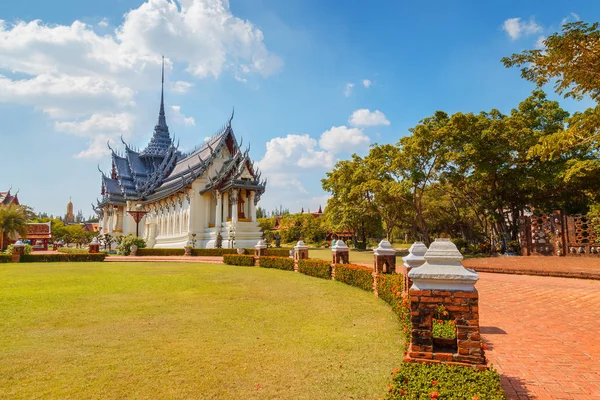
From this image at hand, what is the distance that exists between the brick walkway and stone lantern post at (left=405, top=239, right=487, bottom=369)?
649 mm

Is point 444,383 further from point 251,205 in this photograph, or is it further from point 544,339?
point 251,205

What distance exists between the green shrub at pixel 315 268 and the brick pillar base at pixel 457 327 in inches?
352

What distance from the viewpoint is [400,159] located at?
23.2 metres

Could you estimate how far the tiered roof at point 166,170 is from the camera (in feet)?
96.5

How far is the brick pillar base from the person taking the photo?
356 cm

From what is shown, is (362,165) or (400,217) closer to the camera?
(362,165)

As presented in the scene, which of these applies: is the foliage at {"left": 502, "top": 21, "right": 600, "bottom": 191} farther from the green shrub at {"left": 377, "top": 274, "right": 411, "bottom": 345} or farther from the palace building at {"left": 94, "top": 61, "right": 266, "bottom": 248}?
the palace building at {"left": 94, "top": 61, "right": 266, "bottom": 248}

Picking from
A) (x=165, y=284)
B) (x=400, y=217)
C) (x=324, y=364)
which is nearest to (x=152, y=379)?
(x=324, y=364)

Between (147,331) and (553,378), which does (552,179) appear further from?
(147,331)

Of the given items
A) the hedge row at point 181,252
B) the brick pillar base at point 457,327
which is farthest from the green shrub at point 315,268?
the hedge row at point 181,252

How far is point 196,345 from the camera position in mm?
5180

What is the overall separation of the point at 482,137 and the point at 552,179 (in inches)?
172

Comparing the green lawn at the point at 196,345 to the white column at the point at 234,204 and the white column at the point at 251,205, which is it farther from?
the white column at the point at 251,205

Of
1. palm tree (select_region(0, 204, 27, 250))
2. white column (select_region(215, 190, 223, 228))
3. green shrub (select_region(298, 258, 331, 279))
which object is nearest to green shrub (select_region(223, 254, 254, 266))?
green shrub (select_region(298, 258, 331, 279))
